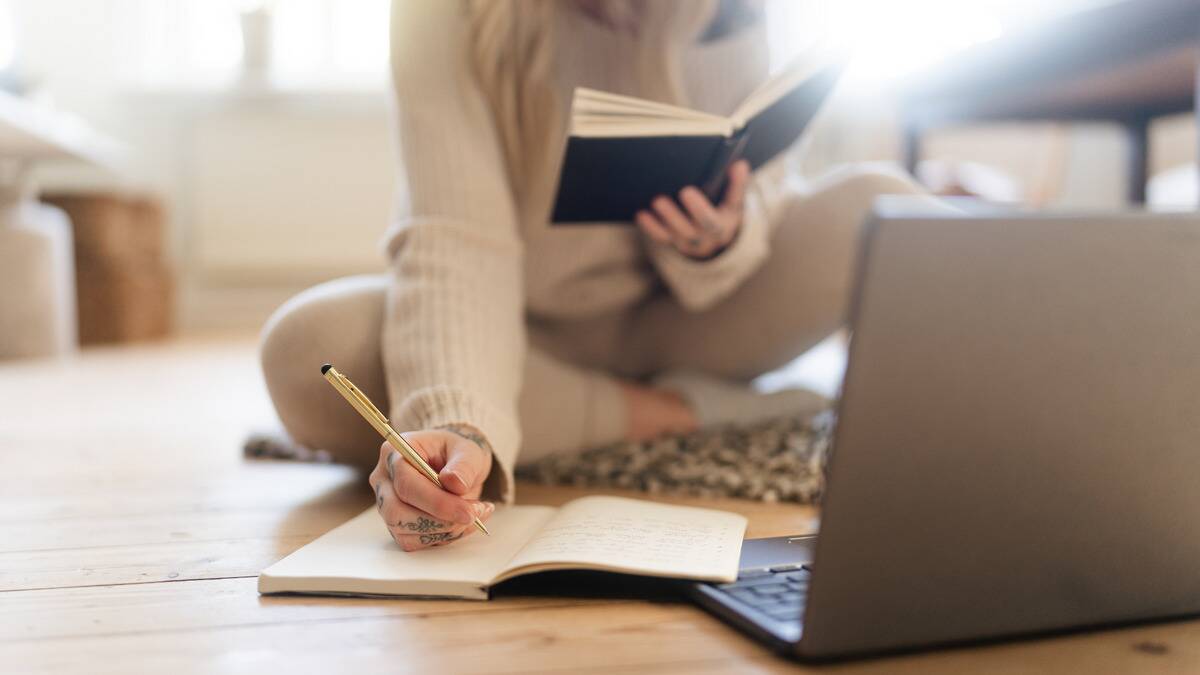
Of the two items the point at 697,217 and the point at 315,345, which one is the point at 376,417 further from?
the point at 697,217

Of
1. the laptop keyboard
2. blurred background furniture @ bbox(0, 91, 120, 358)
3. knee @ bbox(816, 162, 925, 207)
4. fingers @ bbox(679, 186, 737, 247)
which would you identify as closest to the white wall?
blurred background furniture @ bbox(0, 91, 120, 358)

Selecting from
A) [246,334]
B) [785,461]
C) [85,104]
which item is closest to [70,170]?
[85,104]

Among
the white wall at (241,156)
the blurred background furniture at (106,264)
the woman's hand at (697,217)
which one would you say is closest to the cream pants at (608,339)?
the woman's hand at (697,217)

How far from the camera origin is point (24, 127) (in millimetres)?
2307

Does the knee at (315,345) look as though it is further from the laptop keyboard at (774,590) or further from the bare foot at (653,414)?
the laptop keyboard at (774,590)

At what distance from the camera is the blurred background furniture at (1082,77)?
1.37m

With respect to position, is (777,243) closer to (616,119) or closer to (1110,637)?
(616,119)

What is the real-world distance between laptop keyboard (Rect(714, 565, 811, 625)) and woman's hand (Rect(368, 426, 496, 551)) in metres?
0.17

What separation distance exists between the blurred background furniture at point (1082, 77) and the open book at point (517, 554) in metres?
1.01

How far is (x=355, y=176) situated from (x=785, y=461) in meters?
2.85

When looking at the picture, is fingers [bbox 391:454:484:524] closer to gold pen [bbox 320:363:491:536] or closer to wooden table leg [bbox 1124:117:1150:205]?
gold pen [bbox 320:363:491:536]

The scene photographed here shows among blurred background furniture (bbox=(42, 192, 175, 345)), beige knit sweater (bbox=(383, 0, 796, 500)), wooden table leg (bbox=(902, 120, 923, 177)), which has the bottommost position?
blurred background furniture (bbox=(42, 192, 175, 345))

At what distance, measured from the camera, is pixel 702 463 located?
3.44 ft

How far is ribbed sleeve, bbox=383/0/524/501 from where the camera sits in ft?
2.66
